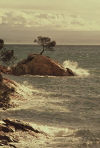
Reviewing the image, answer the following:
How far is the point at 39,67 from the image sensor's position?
7206 cm

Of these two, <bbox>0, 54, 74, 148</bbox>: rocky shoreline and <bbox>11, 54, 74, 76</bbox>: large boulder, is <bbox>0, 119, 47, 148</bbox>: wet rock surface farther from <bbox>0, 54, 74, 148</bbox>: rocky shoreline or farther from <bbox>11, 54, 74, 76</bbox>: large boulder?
<bbox>11, 54, 74, 76</bbox>: large boulder

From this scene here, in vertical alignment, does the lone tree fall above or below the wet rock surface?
above

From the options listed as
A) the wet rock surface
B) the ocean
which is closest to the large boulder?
the ocean

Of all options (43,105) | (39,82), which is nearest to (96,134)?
(43,105)

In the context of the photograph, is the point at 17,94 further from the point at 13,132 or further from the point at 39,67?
the point at 39,67

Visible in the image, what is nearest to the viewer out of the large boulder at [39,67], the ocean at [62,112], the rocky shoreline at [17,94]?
the rocky shoreline at [17,94]

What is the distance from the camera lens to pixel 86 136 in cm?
2934

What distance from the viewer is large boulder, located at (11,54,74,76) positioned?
71.3 metres

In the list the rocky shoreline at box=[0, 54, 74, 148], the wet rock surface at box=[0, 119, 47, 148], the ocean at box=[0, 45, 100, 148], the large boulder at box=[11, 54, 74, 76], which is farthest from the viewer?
the large boulder at box=[11, 54, 74, 76]

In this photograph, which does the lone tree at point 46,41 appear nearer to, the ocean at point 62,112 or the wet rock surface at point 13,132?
the ocean at point 62,112

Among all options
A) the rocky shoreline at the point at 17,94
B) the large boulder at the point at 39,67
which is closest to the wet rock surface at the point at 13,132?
the rocky shoreline at the point at 17,94

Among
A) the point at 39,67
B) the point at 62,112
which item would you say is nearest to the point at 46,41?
the point at 39,67

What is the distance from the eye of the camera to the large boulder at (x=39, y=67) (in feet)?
234

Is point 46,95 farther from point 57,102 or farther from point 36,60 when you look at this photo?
point 36,60
